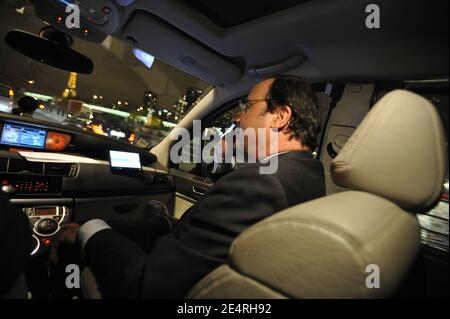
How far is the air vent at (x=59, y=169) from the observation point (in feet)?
5.97

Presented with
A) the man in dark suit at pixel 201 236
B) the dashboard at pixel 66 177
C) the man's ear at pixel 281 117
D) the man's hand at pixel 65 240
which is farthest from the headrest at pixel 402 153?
the dashboard at pixel 66 177

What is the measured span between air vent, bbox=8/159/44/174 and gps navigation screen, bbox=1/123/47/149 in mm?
308

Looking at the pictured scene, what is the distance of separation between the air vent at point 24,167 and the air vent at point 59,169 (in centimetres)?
4

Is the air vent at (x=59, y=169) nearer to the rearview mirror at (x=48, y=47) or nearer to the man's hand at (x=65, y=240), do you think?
the man's hand at (x=65, y=240)

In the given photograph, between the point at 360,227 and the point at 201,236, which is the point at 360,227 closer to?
the point at 360,227

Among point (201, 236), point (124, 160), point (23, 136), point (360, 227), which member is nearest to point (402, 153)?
point (360, 227)

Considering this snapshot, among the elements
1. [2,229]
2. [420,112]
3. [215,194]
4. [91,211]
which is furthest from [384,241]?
[91,211]

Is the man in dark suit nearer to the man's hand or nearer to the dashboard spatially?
the man's hand

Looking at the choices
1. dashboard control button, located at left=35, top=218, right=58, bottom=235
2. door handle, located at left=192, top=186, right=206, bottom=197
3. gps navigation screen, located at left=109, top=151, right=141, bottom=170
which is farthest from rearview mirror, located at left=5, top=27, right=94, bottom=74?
door handle, located at left=192, top=186, right=206, bottom=197

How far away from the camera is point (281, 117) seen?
1372 mm

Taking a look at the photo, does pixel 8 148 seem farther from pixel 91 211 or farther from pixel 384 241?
pixel 384 241

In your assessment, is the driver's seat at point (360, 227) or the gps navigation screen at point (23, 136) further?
the gps navigation screen at point (23, 136)

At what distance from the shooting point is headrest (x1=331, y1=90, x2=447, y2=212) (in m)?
0.73

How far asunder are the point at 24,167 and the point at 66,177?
0.86 ft
